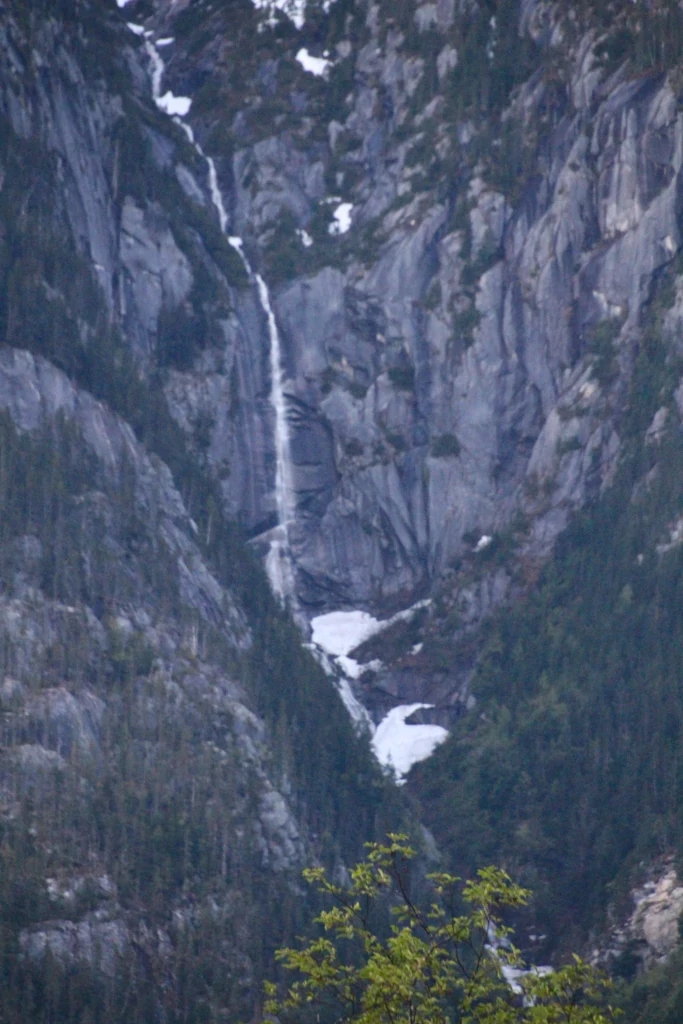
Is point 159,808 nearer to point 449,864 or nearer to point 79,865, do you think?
point 79,865

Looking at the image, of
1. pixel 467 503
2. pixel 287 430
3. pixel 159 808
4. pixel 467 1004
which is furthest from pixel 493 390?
pixel 467 1004

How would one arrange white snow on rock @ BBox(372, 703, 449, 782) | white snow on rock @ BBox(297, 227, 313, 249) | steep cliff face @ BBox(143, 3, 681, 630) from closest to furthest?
white snow on rock @ BBox(372, 703, 449, 782)
steep cliff face @ BBox(143, 3, 681, 630)
white snow on rock @ BBox(297, 227, 313, 249)

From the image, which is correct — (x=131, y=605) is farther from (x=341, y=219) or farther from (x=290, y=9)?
(x=290, y=9)

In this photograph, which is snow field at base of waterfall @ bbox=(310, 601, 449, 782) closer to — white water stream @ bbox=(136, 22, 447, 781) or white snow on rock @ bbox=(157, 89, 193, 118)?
white water stream @ bbox=(136, 22, 447, 781)

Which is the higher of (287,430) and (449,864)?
(287,430)

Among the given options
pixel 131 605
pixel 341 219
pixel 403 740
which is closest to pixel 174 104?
pixel 341 219

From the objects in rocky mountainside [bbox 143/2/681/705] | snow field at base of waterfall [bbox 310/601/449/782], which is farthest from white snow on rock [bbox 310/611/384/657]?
rocky mountainside [bbox 143/2/681/705]

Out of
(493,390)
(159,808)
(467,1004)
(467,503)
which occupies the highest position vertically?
(493,390)
